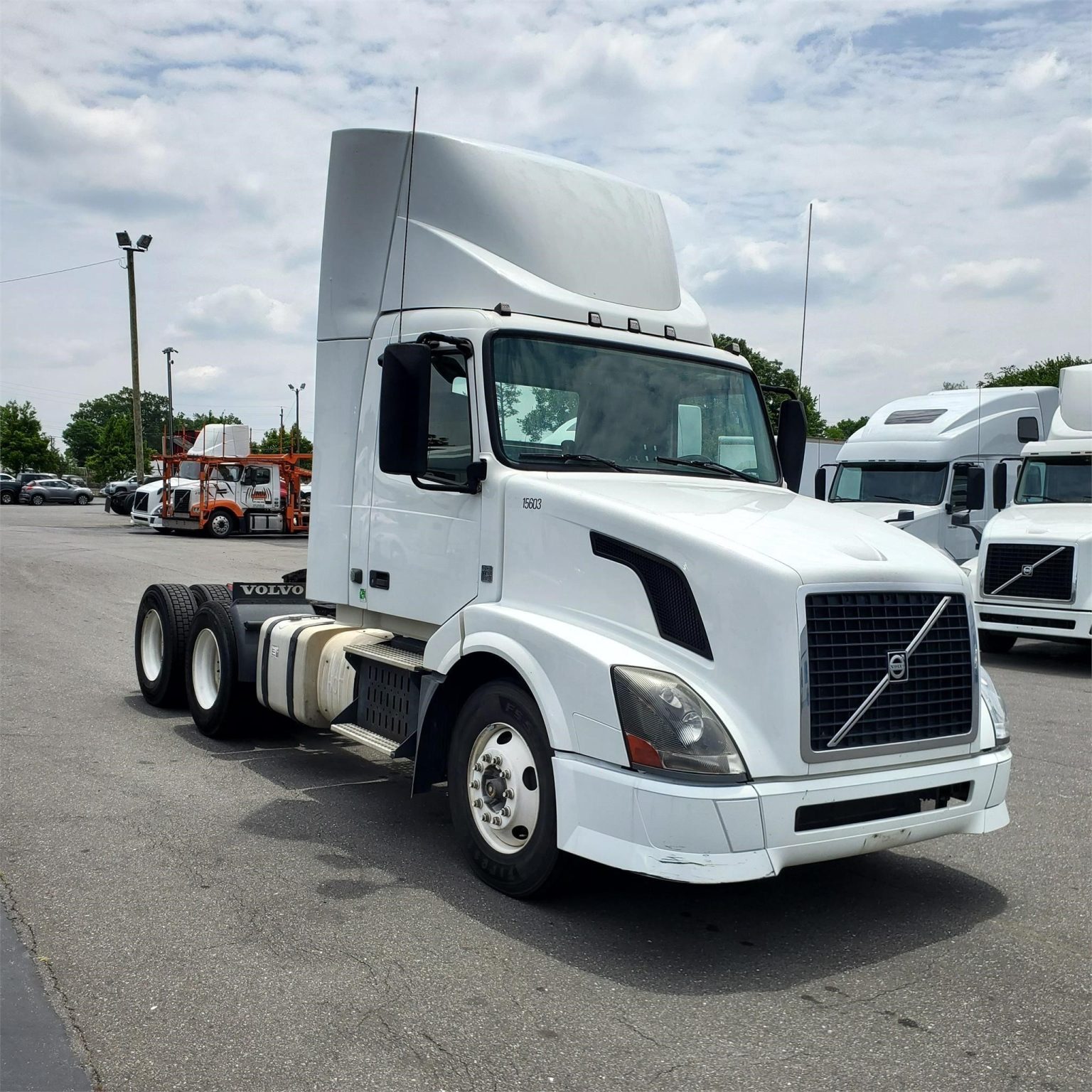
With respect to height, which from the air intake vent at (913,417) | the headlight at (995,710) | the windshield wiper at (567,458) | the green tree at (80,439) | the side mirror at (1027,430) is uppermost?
the green tree at (80,439)

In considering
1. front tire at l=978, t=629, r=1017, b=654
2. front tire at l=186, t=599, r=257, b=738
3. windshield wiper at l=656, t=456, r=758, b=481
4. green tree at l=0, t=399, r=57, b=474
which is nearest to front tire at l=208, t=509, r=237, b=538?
front tire at l=978, t=629, r=1017, b=654

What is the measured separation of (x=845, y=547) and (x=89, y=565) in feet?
65.2

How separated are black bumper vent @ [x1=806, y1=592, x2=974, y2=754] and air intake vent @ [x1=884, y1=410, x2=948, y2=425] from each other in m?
12.6

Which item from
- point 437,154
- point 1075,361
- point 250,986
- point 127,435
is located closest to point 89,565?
point 437,154

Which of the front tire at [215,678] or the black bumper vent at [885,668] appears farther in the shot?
the front tire at [215,678]

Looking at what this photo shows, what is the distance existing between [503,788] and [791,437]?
109 inches

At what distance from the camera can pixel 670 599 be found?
4.58m

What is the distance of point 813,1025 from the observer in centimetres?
388

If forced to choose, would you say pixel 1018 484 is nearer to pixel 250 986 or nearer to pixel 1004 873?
pixel 1004 873

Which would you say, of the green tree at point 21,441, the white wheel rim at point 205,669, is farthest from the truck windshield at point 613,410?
the green tree at point 21,441

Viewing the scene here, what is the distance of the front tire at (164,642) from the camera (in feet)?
28.4

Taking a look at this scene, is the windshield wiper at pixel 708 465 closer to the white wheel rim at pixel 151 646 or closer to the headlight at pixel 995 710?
the headlight at pixel 995 710

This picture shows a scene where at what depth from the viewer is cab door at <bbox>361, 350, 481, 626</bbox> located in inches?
218

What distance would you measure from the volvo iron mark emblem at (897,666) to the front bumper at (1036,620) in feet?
28.1
